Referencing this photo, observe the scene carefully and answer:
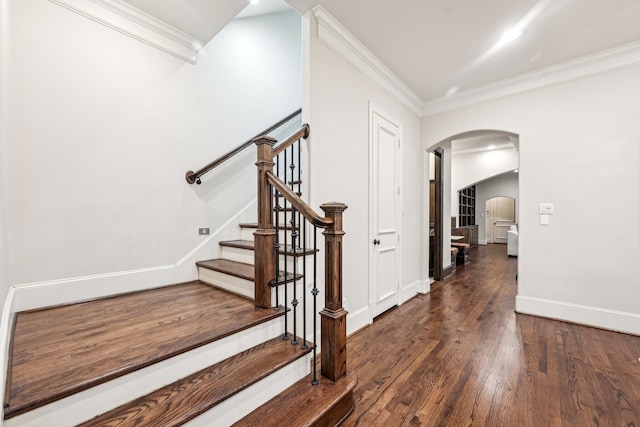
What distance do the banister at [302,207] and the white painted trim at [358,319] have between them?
1.41 meters

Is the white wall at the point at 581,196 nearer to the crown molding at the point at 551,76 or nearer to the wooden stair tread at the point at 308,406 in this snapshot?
the crown molding at the point at 551,76

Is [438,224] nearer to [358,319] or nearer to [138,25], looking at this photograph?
[358,319]

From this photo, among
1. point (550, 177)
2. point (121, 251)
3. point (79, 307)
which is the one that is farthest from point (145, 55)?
point (550, 177)

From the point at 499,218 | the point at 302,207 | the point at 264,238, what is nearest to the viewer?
the point at 302,207

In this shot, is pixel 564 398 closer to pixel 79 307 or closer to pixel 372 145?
pixel 372 145

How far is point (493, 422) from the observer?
1540 mm

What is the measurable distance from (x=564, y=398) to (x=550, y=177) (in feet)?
7.86

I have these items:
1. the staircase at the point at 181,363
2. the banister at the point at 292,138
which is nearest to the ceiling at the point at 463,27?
the banister at the point at 292,138

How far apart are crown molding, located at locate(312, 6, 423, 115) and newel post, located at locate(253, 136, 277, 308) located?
3.99ft

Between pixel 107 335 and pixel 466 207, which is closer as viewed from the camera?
pixel 107 335

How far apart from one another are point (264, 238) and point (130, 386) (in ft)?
3.33

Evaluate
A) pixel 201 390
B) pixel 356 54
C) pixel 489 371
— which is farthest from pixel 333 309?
pixel 356 54

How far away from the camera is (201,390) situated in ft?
4.28

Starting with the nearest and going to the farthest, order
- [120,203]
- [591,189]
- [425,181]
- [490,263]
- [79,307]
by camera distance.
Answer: [79,307] < [120,203] < [591,189] < [425,181] < [490,263]
